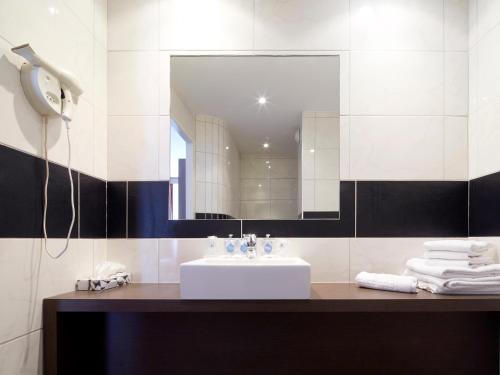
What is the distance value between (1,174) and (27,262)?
338 millimetres

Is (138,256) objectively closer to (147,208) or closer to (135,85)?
(147,208)

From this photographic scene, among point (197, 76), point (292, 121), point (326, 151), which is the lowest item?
point (326, 151)

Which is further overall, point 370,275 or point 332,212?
point 332,212

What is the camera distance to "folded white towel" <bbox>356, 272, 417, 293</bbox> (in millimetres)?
1498

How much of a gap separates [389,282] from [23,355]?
1.49 meters

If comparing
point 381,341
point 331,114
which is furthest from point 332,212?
point 381,341

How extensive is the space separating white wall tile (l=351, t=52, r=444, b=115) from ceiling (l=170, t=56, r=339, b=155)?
13 centimetres

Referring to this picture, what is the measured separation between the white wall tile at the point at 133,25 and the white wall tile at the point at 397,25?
1104mm

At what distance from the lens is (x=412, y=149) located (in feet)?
6.20

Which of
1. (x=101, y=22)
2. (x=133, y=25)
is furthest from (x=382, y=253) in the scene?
(x=101, y=22)

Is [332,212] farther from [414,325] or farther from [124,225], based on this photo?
[124,225]

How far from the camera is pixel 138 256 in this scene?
1892 mm

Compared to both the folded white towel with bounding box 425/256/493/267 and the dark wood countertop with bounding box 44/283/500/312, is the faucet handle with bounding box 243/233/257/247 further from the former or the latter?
the folded white towel with bounding box 425/256/493/267

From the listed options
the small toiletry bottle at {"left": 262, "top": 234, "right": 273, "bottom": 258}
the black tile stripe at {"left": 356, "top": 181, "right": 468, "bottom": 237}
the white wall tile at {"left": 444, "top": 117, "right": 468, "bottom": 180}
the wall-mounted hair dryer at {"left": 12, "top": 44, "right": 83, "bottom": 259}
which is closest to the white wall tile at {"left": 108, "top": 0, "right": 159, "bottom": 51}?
the wall-mounted hair dryer at {"left": 12, "top": 44, "right": 83, "bottom": 259}
